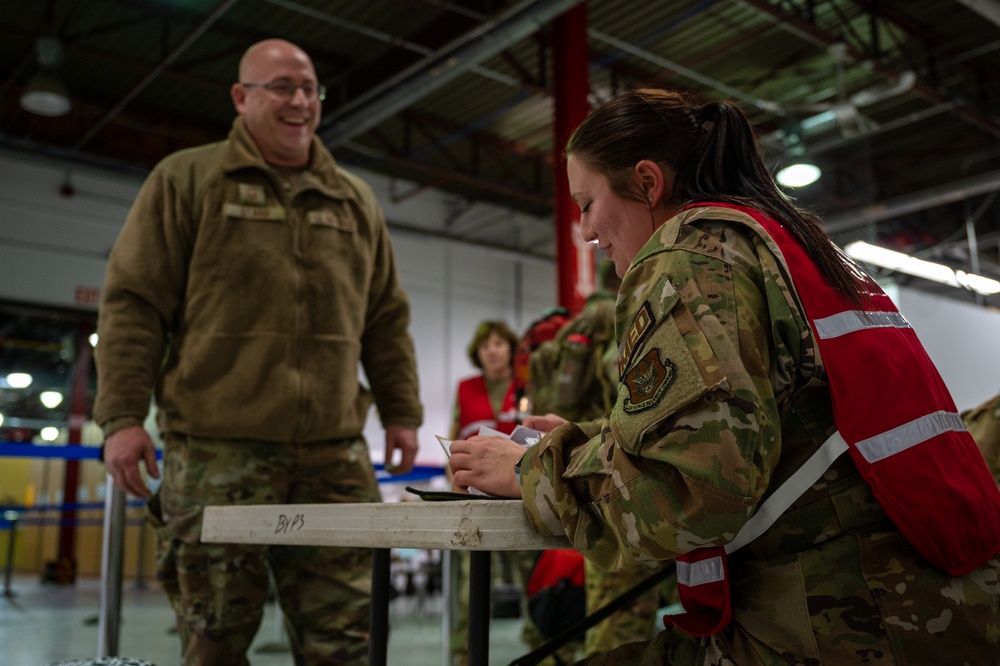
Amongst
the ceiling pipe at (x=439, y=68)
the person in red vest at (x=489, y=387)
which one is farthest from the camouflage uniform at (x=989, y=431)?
the ceiling pipe at (x=439, y=68)

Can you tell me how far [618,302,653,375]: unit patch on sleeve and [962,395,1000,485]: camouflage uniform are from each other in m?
1.06

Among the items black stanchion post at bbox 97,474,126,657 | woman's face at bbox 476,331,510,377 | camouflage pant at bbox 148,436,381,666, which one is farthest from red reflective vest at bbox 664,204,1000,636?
woman's face at bbox 476,331,510,377

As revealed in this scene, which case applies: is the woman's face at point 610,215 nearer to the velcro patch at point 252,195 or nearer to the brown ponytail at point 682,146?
the brown ponytail at point 682,146

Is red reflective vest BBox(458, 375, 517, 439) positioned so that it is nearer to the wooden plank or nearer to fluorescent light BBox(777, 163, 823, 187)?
the wooden plank

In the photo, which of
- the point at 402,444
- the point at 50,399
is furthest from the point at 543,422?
the point at 50,399

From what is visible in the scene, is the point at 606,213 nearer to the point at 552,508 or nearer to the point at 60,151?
the point at 552,508

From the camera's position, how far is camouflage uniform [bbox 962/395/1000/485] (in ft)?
5.46

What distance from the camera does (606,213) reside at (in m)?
1.09

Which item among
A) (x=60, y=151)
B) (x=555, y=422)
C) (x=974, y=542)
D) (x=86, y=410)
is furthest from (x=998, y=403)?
(x=86, y=410)

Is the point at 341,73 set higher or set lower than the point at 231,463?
higher

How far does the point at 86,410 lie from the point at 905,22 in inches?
362

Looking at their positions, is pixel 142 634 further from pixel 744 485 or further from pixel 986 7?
pixel 986 7

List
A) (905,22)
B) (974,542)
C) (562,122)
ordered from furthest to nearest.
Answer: (905,22)
(562,122)
(974,542)

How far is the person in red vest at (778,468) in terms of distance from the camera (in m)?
0.80
